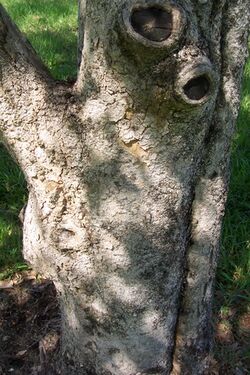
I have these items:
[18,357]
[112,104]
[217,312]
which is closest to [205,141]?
[112,104]

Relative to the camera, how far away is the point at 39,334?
8.58ft

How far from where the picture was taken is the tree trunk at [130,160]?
4.42ft

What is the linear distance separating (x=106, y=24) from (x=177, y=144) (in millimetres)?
394

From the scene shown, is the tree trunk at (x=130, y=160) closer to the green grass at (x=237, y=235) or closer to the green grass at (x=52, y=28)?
the green grass at (x=237, y=235)

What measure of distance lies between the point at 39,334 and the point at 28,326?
0.08 metres

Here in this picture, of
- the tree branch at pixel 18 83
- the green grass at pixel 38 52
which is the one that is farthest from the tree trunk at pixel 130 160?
the green grass at pixel 38 52

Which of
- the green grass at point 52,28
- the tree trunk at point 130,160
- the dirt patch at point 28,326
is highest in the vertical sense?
the green grass at point 52,28

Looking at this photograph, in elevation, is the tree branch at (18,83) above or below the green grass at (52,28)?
below

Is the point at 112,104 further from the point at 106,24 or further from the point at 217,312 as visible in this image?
the point at 217,312

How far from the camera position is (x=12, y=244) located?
3102mm

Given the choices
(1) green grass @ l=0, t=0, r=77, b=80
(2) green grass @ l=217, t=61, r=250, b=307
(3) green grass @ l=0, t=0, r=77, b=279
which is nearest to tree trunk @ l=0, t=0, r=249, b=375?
(3) green grass @ l=0, t=0, r=77, b=279

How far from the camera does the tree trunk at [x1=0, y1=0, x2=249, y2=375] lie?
135 centimetres

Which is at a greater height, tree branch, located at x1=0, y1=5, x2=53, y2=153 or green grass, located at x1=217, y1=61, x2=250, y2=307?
tree branch, located at x1=0, y1=5, x2=53, y2=153

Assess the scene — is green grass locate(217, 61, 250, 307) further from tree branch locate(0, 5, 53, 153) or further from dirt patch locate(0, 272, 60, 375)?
tree branch locate(0, 5, 53, 153)
